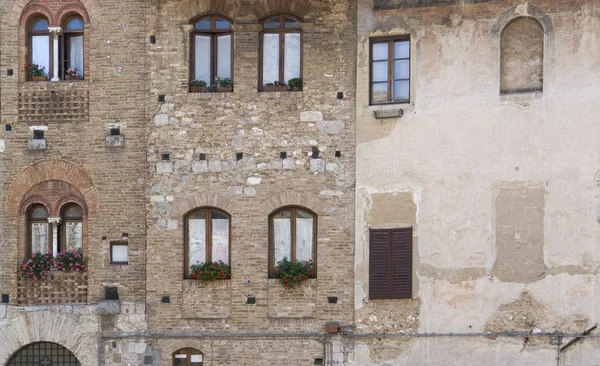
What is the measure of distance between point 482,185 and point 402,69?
285 centimetres

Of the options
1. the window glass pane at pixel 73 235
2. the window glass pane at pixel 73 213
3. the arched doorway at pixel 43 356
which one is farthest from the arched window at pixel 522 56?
the arched doorway at pixel 43 356

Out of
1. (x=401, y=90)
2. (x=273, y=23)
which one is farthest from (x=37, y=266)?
(x=401, y=90)

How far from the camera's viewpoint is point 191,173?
2031 cm

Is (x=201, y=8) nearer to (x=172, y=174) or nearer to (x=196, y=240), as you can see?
(x=172, y=174)

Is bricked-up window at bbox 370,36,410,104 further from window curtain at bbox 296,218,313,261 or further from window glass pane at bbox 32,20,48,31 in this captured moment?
window glass pane at bbox 32,20,48,31

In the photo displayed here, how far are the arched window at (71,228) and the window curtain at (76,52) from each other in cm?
290

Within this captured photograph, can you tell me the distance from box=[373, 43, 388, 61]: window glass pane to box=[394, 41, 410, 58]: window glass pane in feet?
0.66

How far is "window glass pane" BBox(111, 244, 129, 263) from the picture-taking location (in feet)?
67.1

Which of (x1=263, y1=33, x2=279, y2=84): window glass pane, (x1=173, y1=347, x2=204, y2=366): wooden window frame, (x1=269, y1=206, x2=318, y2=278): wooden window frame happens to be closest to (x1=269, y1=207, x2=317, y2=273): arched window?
(x1=269, y1=206, x2=318, y2=278): wooden window frame

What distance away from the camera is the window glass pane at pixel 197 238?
66.9ft

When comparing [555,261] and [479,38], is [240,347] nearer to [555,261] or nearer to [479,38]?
[555,261]

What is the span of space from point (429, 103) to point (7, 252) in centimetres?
928

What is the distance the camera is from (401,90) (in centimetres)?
1988

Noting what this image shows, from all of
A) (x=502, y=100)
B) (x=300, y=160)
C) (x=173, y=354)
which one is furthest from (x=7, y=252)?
(x=502, y=100)
